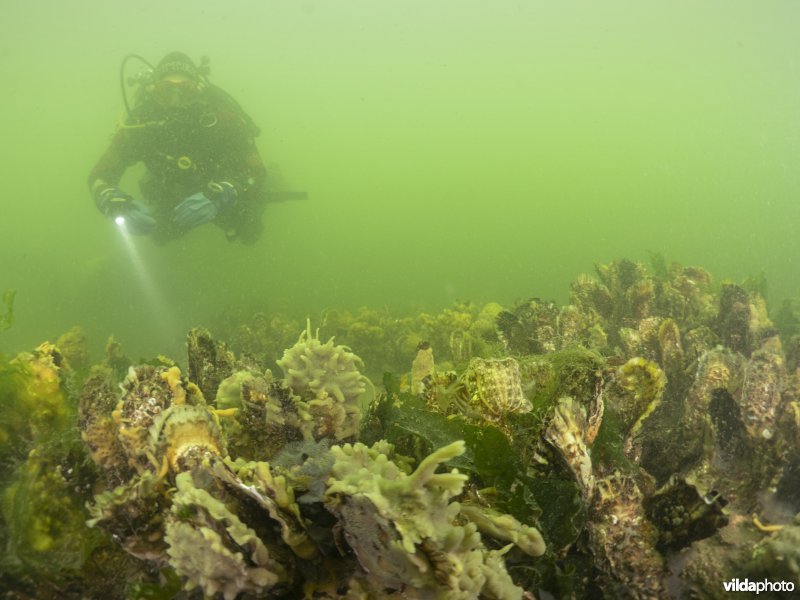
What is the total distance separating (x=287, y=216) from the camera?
68.4 metres

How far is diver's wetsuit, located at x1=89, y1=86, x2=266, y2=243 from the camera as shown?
10.9 meters

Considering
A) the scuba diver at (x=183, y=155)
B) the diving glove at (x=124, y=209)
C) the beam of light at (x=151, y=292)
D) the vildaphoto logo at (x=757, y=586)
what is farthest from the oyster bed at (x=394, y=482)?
the beam of light at (x=151, y=292)

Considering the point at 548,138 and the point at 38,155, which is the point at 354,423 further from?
the point at 38,155

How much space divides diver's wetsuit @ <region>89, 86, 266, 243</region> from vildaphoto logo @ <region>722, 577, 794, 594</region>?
37.1 feet

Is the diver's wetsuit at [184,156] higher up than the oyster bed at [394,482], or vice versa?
the diver's wetsuit at [184,156]

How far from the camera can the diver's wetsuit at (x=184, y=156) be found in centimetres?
1085

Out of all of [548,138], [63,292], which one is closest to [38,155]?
[63,292]

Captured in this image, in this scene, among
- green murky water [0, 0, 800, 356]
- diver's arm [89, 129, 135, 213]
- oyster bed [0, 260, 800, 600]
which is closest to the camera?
oyster bed [0, 260, 800, 600]

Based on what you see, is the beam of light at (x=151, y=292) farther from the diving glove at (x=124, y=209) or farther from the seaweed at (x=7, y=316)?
the seaweed at (x=7, y=316)

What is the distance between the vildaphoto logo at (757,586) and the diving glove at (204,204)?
1014 cm

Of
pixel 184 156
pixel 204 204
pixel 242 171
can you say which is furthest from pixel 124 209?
pixel 242 171

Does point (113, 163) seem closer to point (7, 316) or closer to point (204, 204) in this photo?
point (204, 204)

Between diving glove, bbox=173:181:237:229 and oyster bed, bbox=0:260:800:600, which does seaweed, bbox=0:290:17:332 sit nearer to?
oyster bed, bbox=0:260:800:600

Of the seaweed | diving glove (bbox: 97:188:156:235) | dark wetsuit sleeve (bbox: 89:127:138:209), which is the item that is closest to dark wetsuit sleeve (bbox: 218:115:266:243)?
dark wetsuit sleeve (bbox: 89:127:138:209)
